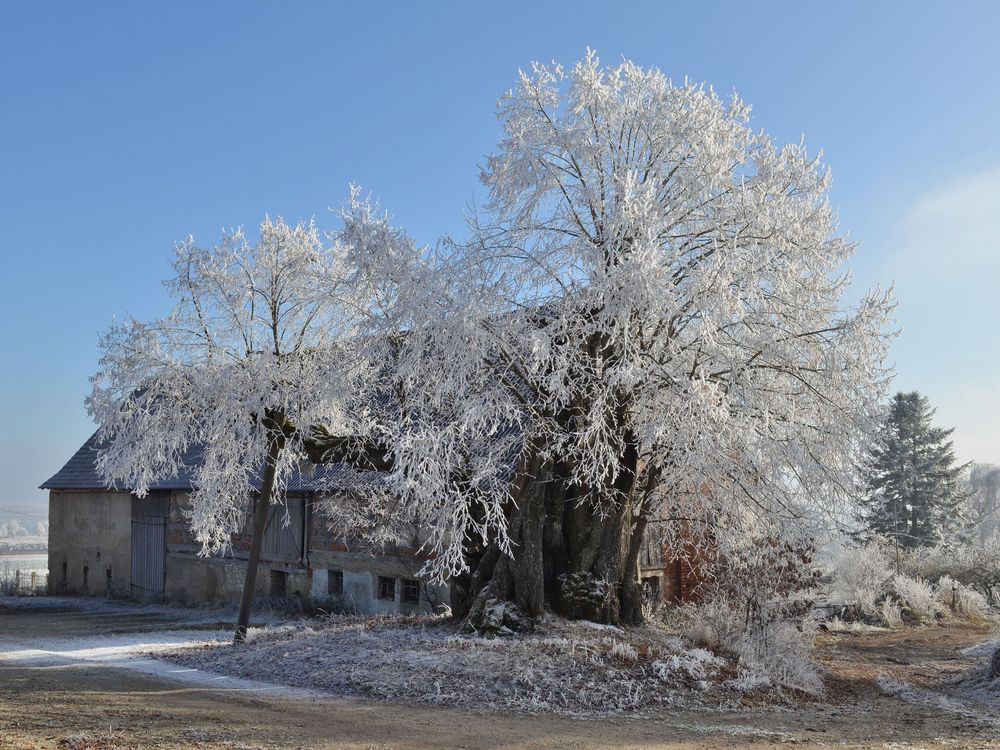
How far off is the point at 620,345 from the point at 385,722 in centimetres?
590

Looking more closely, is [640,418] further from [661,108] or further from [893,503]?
[893,503]

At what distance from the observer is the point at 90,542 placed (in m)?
30.6

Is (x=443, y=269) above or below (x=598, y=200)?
below

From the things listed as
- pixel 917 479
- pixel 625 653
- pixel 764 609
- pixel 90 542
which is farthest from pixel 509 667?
pixel 917 479

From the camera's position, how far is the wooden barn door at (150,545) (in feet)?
90.3

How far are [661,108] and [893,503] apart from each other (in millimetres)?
28580

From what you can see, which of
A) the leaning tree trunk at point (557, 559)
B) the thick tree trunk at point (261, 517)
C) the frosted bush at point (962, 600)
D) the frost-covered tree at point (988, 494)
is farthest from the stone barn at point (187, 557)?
the frost-covered tree at point (988, 494)

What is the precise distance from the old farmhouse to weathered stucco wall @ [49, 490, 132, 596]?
0.04 m

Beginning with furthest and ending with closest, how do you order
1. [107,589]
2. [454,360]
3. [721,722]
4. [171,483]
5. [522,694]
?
[107,589]
[171,483]
[454,360]
[522,694]
[721,722]

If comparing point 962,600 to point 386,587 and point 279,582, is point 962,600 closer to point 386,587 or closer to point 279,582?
point 386,587

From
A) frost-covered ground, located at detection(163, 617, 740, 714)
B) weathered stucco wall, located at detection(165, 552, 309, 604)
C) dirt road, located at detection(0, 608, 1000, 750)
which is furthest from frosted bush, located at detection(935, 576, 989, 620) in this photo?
weathered stucco wall, located at detection(165, 552, 309, 604)

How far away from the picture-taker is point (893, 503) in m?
36.4

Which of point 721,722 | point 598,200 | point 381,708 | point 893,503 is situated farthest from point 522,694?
point 893,503

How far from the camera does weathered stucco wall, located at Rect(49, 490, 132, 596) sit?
2930 centimetres
